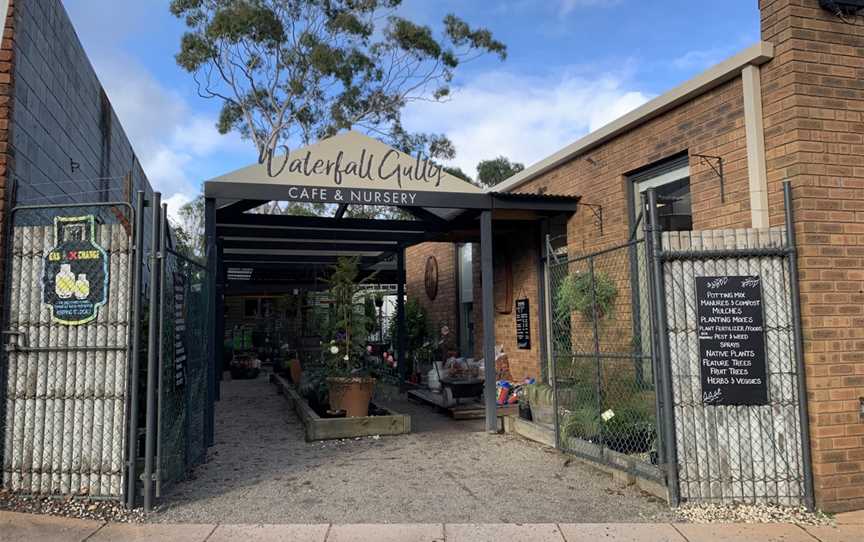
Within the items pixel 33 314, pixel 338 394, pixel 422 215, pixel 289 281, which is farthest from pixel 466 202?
pixel 289 281

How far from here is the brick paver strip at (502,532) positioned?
4.75 m

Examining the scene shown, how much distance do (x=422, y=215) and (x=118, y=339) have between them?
18.8ft

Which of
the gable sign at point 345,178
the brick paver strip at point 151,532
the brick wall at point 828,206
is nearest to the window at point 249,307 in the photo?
the gable sign at point 345,178

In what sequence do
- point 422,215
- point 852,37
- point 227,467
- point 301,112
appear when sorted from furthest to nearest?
point 301,112 < point 422,215 < point 227,467 < point 852,37

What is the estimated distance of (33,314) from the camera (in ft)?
18.1

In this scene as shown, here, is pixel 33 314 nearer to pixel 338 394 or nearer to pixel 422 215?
A: pixel 338 394

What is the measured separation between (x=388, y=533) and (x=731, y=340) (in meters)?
3.18

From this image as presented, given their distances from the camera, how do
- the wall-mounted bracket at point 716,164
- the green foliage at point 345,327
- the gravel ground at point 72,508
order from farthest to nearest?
1. the green foliage at point 345,327
2. the wall-mounted bracket at point 716,164
3. the gravel ground at point 72,508

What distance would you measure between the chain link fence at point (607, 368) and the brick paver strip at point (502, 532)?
50.6 inches

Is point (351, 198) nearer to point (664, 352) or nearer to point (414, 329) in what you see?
point (664, 352)

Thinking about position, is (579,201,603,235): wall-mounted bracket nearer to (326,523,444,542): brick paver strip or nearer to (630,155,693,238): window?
(630,155,693,238): window

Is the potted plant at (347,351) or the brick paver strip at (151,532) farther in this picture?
the potted plant at (347,351)

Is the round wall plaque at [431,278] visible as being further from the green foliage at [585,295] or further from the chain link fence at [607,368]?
the green foliage at [585,295]

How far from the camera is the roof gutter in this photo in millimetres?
6027
